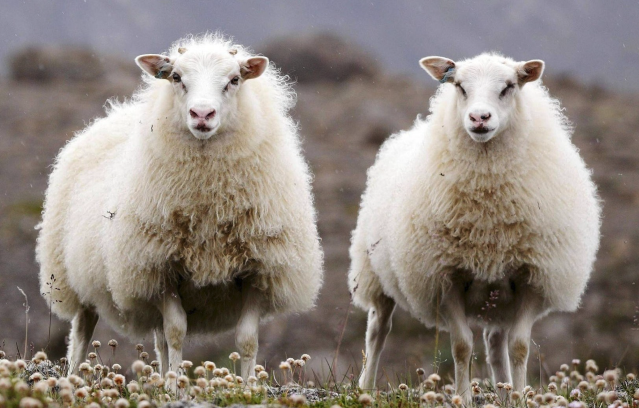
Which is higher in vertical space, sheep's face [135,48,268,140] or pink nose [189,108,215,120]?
sheep's face [135,48,268,140]

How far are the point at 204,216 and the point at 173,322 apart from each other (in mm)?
858

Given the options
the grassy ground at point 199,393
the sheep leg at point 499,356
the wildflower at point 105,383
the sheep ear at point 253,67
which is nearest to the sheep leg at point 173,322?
the grassy ground at point 199,393

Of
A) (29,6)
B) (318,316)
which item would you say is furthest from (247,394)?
(29,6)

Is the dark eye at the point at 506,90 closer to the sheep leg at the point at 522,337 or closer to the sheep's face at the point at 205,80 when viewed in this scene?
the sheep leg at the point at 522,337

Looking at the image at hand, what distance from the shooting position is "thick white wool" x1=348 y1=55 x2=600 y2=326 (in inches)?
273

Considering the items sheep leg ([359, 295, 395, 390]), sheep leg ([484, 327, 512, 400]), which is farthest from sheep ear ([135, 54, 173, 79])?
sheep leg ([484, 327, 512, 400])

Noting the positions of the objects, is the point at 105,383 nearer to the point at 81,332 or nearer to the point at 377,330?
the point at 81,332

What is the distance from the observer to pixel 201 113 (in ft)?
20.8

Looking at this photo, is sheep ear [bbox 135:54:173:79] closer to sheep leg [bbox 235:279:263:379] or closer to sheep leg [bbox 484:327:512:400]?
sheep leg [bbox 235:279:263:379]

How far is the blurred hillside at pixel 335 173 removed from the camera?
62.2ft

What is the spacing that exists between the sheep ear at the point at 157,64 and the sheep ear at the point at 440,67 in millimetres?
2115

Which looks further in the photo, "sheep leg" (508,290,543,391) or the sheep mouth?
"sheep leg" (508,290,543,391)

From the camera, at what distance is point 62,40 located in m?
45.1

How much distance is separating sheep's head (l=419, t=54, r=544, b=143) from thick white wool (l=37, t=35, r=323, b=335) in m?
1.40
